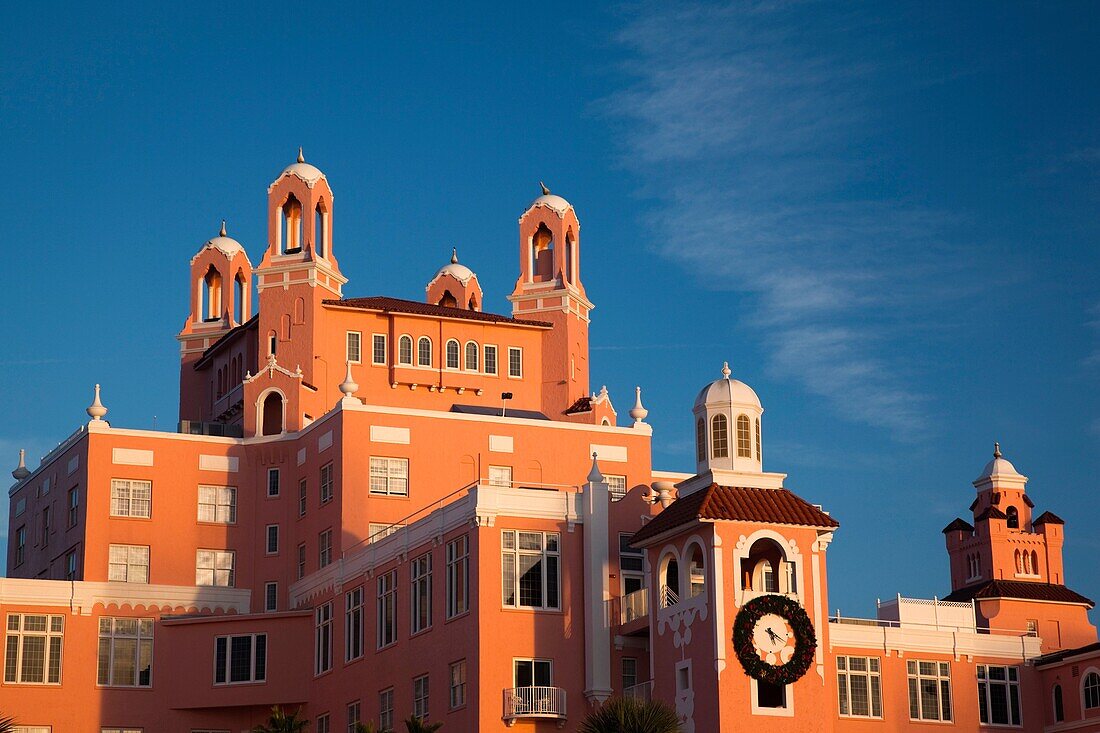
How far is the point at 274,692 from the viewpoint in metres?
78.4

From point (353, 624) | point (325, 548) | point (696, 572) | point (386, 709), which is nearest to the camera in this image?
point (696, 572)

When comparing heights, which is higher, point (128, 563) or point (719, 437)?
point (719, 437)

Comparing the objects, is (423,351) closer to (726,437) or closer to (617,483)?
(617,483)

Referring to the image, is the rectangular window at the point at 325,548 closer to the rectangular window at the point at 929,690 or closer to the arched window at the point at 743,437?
the arched window at the point at 743,437

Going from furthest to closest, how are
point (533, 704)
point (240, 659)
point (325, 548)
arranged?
point (325, 548), point (240, 659), point (533, 704)

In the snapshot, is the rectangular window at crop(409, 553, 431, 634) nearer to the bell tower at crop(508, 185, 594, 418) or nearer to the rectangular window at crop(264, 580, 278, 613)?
the rectangular window at crop(264, 580, 278, 613)

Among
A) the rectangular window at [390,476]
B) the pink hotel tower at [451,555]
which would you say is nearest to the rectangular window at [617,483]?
the pink hotel tower at [451,555]

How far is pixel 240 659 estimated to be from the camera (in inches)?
3123

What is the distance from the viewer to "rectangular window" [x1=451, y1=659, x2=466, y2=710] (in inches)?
2608

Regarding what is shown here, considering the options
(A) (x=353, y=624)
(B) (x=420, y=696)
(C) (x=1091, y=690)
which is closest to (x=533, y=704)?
(B) (x=420, y=696)

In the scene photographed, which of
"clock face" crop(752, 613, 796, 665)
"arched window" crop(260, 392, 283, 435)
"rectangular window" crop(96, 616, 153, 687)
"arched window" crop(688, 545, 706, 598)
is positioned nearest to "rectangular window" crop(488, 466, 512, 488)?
"arched window" crop(260, 392, 283, 435)

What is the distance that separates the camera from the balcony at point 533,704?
214ft

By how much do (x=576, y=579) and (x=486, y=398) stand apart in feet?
82.7

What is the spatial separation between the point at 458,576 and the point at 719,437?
10.3m
